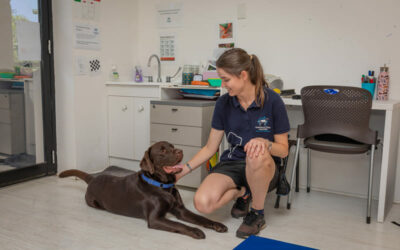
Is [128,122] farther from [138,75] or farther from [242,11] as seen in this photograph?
[242,11]

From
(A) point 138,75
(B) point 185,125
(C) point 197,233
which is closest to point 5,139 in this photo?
(A) point 138,75

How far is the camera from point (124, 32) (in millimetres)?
3746

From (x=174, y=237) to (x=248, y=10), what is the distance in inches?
81.2

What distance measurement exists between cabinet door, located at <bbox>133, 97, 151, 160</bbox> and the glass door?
2.37 feet

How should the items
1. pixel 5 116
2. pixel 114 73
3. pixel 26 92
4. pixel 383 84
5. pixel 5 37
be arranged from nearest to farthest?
pixel 383 84 → pixel 5 37 → pixel 5 116 → pixel 26 92 → pixel 114 73

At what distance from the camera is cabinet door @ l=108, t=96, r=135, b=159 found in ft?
11.5

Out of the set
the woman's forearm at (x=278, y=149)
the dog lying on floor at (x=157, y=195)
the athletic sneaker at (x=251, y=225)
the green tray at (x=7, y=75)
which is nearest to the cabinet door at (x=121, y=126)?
the green tray at (x=7, y=75)

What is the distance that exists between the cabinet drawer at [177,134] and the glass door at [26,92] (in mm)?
1001

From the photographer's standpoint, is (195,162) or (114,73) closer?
(195,162)

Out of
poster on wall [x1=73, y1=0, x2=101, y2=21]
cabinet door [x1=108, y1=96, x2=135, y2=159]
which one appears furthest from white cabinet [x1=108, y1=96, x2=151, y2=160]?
poster on wall [x1=73, y1=0, x2=101, y2=21]

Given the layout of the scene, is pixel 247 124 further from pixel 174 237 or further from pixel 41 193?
pixel 41 193

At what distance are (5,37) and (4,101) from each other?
0.50 metres

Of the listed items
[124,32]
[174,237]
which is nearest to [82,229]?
[174,237]

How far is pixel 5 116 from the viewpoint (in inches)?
119
